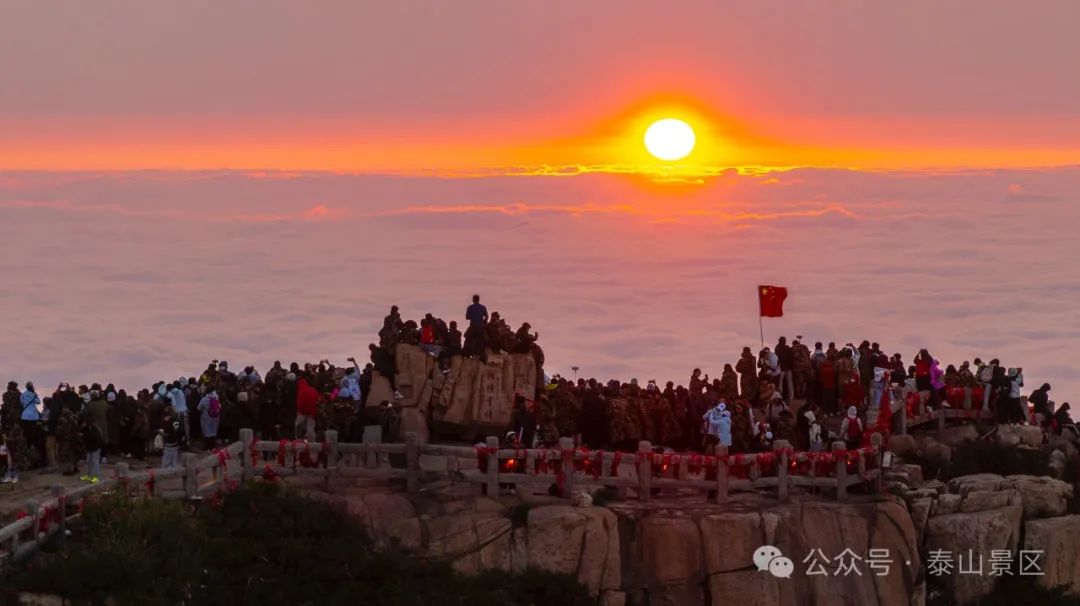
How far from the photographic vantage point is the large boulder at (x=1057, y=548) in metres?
54.9

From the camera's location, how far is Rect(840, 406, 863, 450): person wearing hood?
54531mm

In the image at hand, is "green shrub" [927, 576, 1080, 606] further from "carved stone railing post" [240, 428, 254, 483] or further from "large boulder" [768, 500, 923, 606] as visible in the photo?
"carved stone railing post" [240, 428, 254, 483]

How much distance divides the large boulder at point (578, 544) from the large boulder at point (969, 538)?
9.01 metres

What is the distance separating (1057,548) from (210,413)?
20.9 metres

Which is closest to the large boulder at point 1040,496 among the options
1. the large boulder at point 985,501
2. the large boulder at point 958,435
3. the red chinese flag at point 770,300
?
the large boulder at point 985,501

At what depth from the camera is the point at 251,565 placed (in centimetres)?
4681

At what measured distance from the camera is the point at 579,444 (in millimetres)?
53281

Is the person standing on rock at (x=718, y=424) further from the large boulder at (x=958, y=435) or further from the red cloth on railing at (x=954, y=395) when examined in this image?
the red cloth on railing at (x=954, y=395)

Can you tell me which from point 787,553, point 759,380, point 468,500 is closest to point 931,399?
point 759,380

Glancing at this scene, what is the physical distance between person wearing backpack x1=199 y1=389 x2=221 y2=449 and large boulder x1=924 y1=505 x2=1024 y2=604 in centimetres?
1734

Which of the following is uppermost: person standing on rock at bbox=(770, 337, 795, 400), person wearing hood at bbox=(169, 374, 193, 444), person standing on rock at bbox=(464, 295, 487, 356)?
person standing on rock at bbox=(464, 295, 487, 356)

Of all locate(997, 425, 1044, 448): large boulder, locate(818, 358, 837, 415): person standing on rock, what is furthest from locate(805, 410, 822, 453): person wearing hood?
locate(997, 425, 1044, 448): large boulder

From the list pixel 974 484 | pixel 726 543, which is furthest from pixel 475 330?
pixel 974 484

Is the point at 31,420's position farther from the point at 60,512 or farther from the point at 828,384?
the point at 828,384
